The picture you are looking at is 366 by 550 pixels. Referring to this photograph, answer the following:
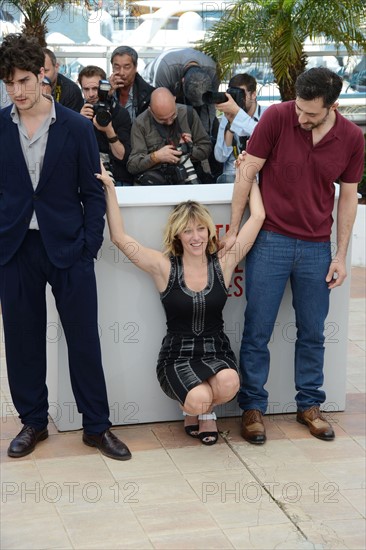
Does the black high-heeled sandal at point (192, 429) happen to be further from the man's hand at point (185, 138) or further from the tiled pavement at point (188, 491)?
the man's hand at point (185, 138)

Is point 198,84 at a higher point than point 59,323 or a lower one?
higher

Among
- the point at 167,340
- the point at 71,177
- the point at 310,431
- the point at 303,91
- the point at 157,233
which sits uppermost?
the point at 303,91

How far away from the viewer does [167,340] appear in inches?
201

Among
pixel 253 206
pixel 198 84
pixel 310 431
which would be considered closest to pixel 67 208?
pixel 253 206

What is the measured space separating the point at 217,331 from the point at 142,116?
5.60 feet

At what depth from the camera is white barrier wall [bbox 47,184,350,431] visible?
5125mm

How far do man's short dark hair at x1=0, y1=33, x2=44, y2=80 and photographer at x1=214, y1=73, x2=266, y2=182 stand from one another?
1.92 metres

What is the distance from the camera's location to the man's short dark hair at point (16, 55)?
14.6ft

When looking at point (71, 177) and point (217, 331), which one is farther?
point (217, 331)

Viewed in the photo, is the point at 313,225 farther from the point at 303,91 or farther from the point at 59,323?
the point at 59,323

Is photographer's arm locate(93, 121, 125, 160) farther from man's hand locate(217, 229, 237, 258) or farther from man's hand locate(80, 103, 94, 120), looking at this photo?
man's hand locate(217, 229, 237, 258)

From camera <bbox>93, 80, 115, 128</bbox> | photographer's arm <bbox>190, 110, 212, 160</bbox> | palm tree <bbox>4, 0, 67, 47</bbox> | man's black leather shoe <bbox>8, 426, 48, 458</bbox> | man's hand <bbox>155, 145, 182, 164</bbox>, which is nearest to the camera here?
man's black leather shoe <bbox>8, 426, 48, 458</bbox>

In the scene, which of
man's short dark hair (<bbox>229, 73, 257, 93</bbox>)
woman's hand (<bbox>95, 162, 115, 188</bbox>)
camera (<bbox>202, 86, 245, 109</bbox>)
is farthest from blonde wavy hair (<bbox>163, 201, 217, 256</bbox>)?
man's short dark hair (<bbox>229, 73, 257, 93</bbox>)

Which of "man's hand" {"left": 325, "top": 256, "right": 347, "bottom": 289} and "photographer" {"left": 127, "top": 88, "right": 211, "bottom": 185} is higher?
"photographer" {"left": 127, "top": 88, "right": 211, "bottom": 185}
